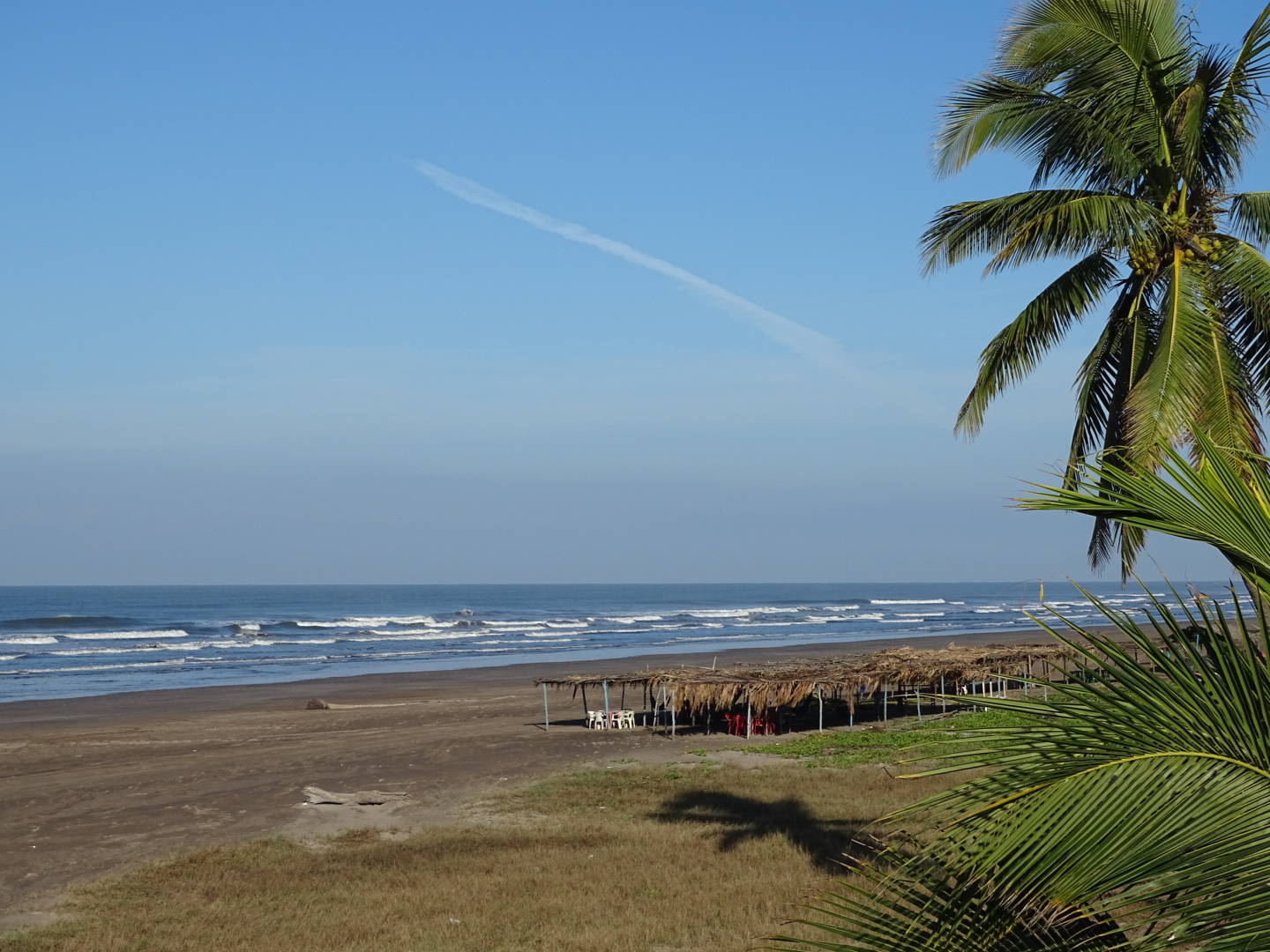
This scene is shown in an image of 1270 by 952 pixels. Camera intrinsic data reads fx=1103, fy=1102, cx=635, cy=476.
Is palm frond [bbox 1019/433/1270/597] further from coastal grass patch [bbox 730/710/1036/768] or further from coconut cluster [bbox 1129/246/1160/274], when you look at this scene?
coastal grass patch [bbox 730/710/1036/768]

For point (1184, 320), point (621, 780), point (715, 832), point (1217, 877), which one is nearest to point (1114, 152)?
point (1184, 320)

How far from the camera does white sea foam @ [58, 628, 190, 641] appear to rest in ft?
203

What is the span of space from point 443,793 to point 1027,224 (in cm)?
1374

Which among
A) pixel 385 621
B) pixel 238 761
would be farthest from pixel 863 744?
pixel 385 621

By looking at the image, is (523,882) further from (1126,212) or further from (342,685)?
(342,685)

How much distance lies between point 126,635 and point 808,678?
172ft

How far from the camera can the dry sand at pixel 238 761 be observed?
15.2 m

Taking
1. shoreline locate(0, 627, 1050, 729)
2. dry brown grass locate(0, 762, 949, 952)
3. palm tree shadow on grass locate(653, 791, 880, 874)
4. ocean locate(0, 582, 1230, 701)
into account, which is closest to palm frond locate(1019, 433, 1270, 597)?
dry brown grass locate(0, 762, 949, 952)

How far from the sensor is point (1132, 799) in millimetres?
2697

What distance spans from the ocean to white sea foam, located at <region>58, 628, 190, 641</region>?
0.63 feet

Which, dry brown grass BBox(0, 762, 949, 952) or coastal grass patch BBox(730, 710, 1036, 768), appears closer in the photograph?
dry brown grass BBox(0, 762, 949, 952)

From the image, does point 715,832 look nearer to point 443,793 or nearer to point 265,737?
point 443,793

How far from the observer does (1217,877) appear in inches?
A: 97.3

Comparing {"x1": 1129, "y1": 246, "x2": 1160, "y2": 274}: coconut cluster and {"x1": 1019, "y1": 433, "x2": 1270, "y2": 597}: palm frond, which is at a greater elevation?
{"x1": 1129, "y1": 246, "x2": 1160, "y2": 274}: coconut cluster
